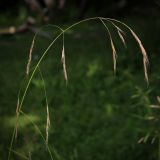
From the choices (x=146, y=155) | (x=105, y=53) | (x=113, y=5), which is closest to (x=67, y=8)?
(x=113, y=5)

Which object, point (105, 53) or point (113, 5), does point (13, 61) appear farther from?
point (113, 5)

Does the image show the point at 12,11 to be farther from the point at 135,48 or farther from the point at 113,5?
the point at 135,48

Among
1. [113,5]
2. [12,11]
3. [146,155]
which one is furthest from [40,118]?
[12,11]

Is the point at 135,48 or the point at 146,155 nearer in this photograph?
the point at 146,155

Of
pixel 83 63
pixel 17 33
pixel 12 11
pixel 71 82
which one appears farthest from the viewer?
pixel 12 11

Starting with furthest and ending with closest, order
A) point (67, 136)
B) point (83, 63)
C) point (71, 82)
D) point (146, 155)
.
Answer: point (83, 63), point (71, 82), point (67, 136), point (146, 155)

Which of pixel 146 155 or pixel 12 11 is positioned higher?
pixel 146 155
